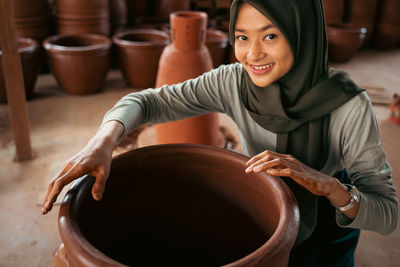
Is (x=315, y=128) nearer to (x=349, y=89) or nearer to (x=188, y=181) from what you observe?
(x=349, y=89)

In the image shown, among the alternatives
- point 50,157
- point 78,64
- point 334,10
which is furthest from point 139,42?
point 334,10

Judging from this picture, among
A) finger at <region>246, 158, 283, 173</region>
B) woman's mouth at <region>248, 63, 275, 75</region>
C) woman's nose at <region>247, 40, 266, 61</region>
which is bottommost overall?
finger at <region>246, 158, 283, 173</region>

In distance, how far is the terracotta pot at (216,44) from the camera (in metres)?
4.01

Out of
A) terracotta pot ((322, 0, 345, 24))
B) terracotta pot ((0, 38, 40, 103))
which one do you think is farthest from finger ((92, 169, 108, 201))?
terracotta pot ((322, 0, 345, 24))

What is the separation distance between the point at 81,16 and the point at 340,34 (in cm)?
327

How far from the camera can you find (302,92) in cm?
133

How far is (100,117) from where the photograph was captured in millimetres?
3447

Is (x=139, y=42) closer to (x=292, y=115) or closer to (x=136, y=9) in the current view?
(x=136, y=9)

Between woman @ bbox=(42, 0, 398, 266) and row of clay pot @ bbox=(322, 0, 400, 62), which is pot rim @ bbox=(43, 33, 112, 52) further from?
row of clay pot @ bbox=(322, 0, 400, 62)

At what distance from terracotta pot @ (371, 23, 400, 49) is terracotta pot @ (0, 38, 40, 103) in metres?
4.88

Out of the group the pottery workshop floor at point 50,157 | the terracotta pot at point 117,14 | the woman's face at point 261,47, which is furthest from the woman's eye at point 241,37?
the terracotta pot at point 117,14

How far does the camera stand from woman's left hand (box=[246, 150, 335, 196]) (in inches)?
39.3

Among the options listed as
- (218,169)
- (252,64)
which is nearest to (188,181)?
(218,169)

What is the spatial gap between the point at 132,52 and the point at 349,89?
2992mm
